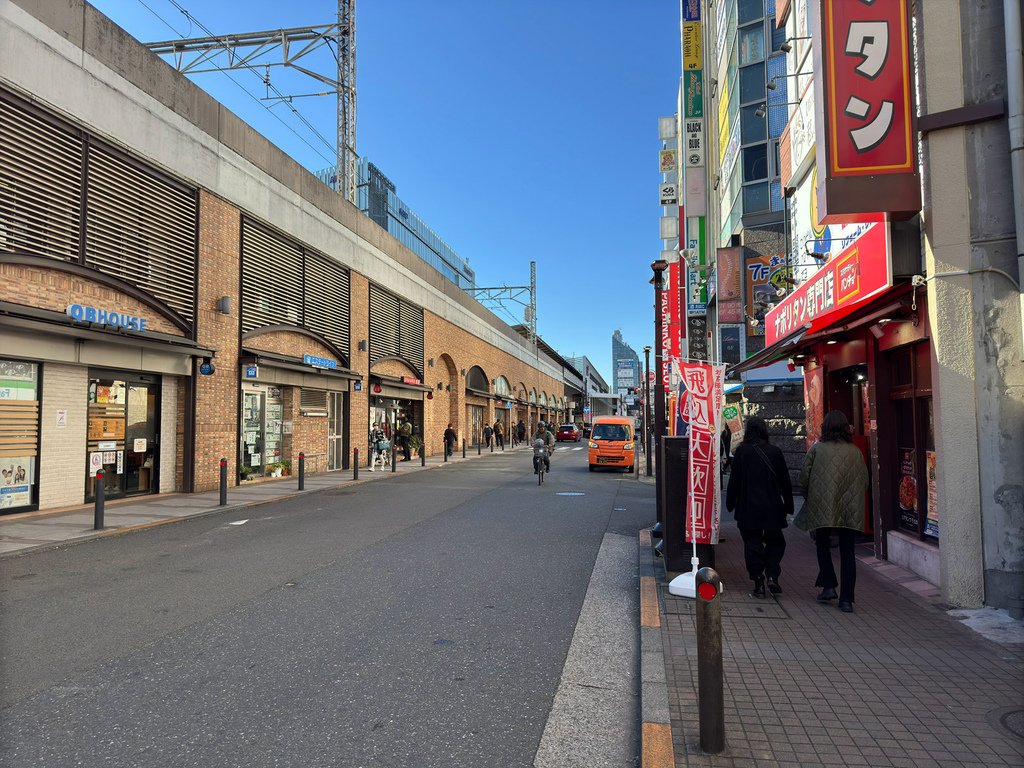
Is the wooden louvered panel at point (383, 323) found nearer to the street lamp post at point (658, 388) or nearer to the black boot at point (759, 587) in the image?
the street lamp post at point (658, 388)

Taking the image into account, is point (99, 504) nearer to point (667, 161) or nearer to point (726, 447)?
point (726, 447)

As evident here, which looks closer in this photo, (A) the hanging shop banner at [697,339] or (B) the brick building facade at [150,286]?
(B) the brick building facade at [150,286]

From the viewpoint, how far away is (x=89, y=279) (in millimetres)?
12133

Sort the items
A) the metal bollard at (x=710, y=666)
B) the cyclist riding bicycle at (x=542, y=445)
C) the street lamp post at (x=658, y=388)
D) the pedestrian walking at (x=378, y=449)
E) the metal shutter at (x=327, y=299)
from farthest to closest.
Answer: the pedestrian walking at (x=378, y=449) → the metal shutter at (x=327, y=299) → the cyclist riding bicycle at (x=542, y=445) → the street lamp post at (x=658, y=388) → the metal bollard at (x=710, y=666)

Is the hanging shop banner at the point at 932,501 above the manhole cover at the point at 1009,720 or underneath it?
above

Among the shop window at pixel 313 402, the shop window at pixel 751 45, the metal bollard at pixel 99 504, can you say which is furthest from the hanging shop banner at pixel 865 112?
the shop window at pixel 751 45

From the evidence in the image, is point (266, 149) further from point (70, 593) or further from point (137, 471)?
point (70, 593)

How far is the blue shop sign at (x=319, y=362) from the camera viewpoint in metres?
19.4

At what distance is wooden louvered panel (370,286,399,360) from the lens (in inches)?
1001

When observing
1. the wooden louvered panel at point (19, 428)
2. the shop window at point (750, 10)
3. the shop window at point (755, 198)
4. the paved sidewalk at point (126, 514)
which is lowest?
the paved sidewalk at point (126, 514)

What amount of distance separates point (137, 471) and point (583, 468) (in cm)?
1561

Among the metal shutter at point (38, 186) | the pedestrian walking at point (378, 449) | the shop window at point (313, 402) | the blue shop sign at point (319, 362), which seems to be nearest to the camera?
the metal shutter at point (38, 186)

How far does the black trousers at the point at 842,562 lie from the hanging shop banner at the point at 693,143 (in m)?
21.9

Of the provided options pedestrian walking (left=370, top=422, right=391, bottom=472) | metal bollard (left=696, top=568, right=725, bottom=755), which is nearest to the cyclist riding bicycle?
pedestrian walking (left=370, top=422, right=391, bottom=472)
